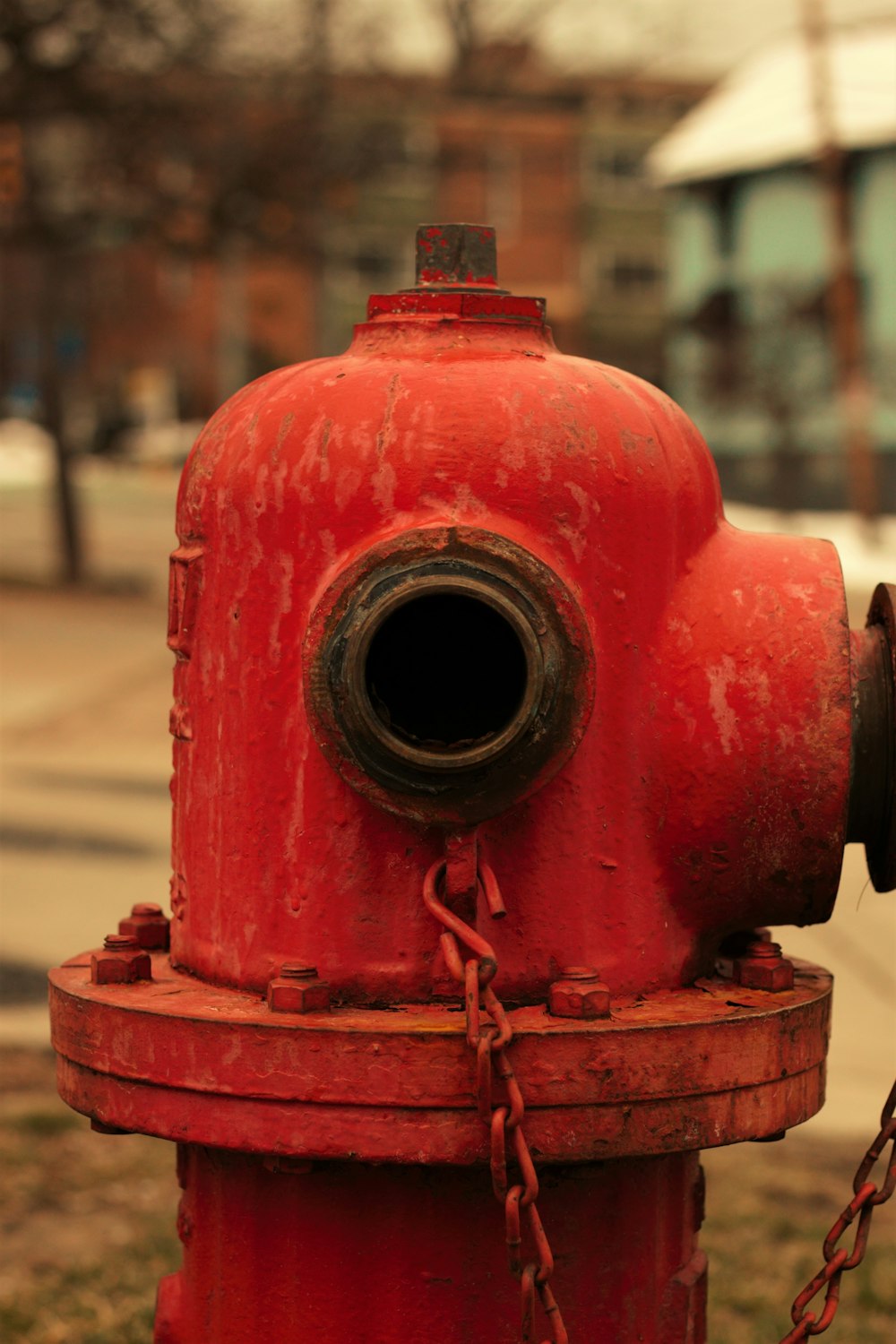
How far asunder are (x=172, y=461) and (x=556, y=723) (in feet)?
105

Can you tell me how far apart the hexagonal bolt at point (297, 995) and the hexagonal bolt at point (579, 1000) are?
0.67 ft

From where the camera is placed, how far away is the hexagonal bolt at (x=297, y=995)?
5.41 feet

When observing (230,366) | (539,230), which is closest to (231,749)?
(230,366)

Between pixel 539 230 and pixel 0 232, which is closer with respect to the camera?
pixel 0 232

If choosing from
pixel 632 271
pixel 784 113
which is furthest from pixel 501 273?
pixel 784 113

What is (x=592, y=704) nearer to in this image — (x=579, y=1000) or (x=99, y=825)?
(x=579, y=1000)

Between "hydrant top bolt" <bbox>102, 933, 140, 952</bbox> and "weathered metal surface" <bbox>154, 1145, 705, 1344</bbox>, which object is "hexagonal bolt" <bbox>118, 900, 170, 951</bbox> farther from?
"weathered metal surface" <bbox>154, 1145, 705, 1344</bbox>

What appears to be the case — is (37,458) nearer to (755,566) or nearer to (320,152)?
→ (320,152)

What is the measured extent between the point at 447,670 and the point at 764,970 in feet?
1.40

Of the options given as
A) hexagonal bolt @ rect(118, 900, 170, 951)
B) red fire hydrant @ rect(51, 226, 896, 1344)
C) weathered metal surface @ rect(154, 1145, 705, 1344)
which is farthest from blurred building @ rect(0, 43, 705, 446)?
weathered metal surface @ rect(154, 1145, 705, 1344)

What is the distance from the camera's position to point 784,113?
2858cm

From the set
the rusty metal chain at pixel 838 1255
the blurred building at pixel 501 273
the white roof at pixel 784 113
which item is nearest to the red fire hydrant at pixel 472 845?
the rusty metal chain at pixel 838 1255

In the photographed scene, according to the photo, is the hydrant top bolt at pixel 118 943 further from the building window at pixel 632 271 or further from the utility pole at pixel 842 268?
the building window at pixel 632 271

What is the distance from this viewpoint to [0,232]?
15.3m
